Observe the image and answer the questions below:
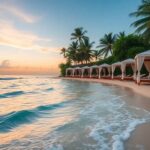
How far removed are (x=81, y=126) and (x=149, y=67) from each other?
19425 millimetres

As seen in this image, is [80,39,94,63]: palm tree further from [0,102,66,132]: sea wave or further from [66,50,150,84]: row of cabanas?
[0,102,66,132]: sea wave

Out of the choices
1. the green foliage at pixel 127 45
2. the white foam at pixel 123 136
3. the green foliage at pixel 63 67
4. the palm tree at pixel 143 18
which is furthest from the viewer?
the green foliage at pixel 63 67

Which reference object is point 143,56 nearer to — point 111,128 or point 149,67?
point 149,67

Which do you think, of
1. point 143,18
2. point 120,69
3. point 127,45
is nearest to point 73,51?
point 120,69

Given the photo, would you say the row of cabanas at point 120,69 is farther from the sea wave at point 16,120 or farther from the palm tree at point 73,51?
the sea wave at point 16,120

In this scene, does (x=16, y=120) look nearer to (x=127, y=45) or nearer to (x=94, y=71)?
(x=127, y=45)

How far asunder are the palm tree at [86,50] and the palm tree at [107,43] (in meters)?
7.26

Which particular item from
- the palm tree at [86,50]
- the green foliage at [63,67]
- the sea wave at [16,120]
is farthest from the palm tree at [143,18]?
the green foliage at [63,67]

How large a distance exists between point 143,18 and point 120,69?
17.2 m

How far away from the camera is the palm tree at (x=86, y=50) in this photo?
59.4 meters

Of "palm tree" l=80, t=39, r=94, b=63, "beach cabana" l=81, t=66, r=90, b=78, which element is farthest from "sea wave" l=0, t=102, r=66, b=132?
"palm tree" l=80, t=39, r=94, b=63

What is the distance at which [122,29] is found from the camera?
5006 centimetres

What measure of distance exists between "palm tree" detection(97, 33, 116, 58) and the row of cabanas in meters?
3.99

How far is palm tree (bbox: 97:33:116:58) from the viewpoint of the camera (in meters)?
51.7
